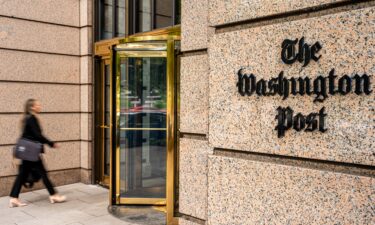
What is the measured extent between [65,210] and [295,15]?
538 centimetres

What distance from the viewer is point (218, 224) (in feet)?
10.9

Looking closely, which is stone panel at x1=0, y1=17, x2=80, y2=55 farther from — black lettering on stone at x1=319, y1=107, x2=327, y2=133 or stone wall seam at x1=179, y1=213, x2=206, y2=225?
black lettering on stone at x1=319, y1=107, x2=327, y2=133

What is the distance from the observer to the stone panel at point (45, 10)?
760 centimetres

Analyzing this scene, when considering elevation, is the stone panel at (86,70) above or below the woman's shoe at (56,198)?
above

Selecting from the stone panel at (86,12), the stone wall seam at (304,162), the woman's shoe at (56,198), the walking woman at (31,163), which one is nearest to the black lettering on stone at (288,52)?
the stone wall seam at (304,162)

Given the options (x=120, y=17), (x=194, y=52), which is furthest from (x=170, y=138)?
(x=120, y=17)

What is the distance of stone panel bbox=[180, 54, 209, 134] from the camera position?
371 cm

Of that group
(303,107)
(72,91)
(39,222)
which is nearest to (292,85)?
(303,107)

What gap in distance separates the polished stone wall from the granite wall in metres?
5.25

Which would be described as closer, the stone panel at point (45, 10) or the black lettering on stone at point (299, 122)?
the black lettering on stone at point (299, 122)

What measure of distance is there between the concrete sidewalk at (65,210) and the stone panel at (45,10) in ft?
11.7

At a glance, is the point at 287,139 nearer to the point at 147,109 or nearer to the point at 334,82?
the point at 334,82

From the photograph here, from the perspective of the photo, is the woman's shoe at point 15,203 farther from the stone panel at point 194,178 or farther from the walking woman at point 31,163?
the stone panel at point 194,178

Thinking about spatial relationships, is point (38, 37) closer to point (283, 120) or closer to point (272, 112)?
point (272, 112)
